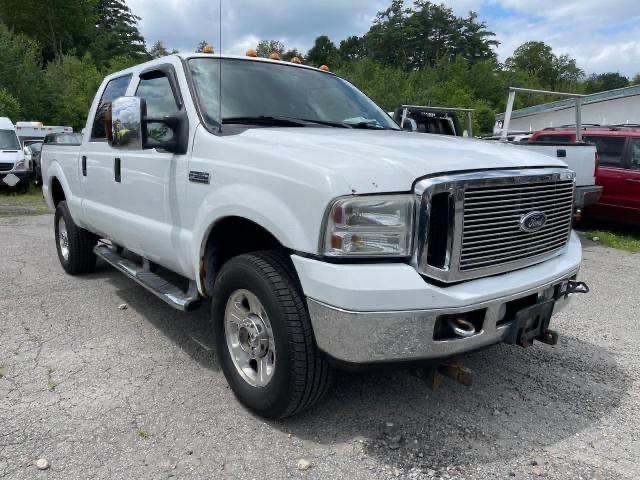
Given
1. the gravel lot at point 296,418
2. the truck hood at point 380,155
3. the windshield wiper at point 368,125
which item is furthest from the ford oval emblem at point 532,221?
the windshield wiper at point 368,125

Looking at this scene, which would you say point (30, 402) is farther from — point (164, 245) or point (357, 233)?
point (357, 233)

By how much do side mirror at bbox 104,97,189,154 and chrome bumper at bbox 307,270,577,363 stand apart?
61.2 inches

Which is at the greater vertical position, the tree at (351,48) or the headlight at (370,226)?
the tree at (351,48)

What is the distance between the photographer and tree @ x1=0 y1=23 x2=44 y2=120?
1108 inches

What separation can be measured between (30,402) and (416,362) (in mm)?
2270

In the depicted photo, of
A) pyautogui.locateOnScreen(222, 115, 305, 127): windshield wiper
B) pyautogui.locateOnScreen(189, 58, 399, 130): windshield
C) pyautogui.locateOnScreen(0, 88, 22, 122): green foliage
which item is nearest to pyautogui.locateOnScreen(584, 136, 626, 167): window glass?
pyautogui.locateOnScreen(189, 58, 399, 130): windshield

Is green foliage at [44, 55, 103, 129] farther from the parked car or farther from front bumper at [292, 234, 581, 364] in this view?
front bumper at [292, 234, 581, 364]

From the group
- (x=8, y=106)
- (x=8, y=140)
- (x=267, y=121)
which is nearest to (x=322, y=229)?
(x=267, y=121)

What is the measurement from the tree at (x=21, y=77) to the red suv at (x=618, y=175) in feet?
90.9

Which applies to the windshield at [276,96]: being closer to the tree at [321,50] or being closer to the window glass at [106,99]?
the window glass at [106,99]

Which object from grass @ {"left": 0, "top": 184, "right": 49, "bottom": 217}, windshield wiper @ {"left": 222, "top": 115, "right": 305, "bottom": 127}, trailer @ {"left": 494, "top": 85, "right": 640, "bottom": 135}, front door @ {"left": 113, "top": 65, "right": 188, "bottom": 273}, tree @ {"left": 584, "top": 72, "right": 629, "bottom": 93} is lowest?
grass @ {"left": 0, "top": 184, "right": 49, "bottom": 217}

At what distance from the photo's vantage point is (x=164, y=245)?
3.65 metres

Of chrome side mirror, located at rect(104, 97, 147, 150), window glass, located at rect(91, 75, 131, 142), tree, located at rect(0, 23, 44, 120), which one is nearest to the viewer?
chrome side mirror, located at rect(104, 97, 147, 150)

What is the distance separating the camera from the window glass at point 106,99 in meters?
4.68
